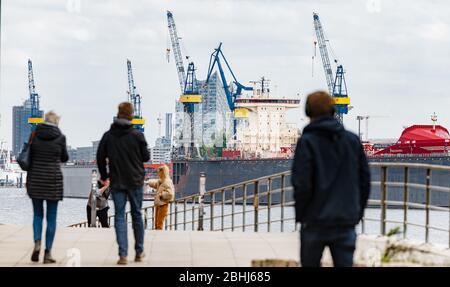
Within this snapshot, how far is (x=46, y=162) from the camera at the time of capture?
29.9 feet

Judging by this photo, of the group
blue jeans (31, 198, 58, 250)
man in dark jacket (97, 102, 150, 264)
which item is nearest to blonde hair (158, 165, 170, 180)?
blue jeans (31, 198, 58, 250)

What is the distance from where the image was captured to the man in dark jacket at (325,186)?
5.95 metres

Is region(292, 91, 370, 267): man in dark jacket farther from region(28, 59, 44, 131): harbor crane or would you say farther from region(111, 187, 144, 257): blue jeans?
region(28, 59, 44, 131): harbor crane

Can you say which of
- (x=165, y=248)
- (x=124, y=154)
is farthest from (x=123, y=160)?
(x=165, y=248)

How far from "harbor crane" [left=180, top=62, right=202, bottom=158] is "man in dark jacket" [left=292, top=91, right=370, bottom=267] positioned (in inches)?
4198

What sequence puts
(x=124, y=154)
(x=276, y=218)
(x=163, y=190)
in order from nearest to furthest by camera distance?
(x=124, y=154)
(x=163, y=190)
(x=276, y=218)

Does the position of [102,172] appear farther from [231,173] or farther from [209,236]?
[231,173]

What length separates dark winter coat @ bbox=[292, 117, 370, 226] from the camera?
19.5ft

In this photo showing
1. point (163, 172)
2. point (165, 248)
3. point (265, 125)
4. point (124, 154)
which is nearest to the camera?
point (124, 154)

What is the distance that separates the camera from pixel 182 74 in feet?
383

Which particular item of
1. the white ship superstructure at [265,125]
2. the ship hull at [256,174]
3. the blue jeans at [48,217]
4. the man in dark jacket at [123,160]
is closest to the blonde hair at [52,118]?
the man in dark jacket at [123,160]

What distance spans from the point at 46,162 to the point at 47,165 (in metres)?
0.03

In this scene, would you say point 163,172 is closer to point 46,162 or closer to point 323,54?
point 46,162
